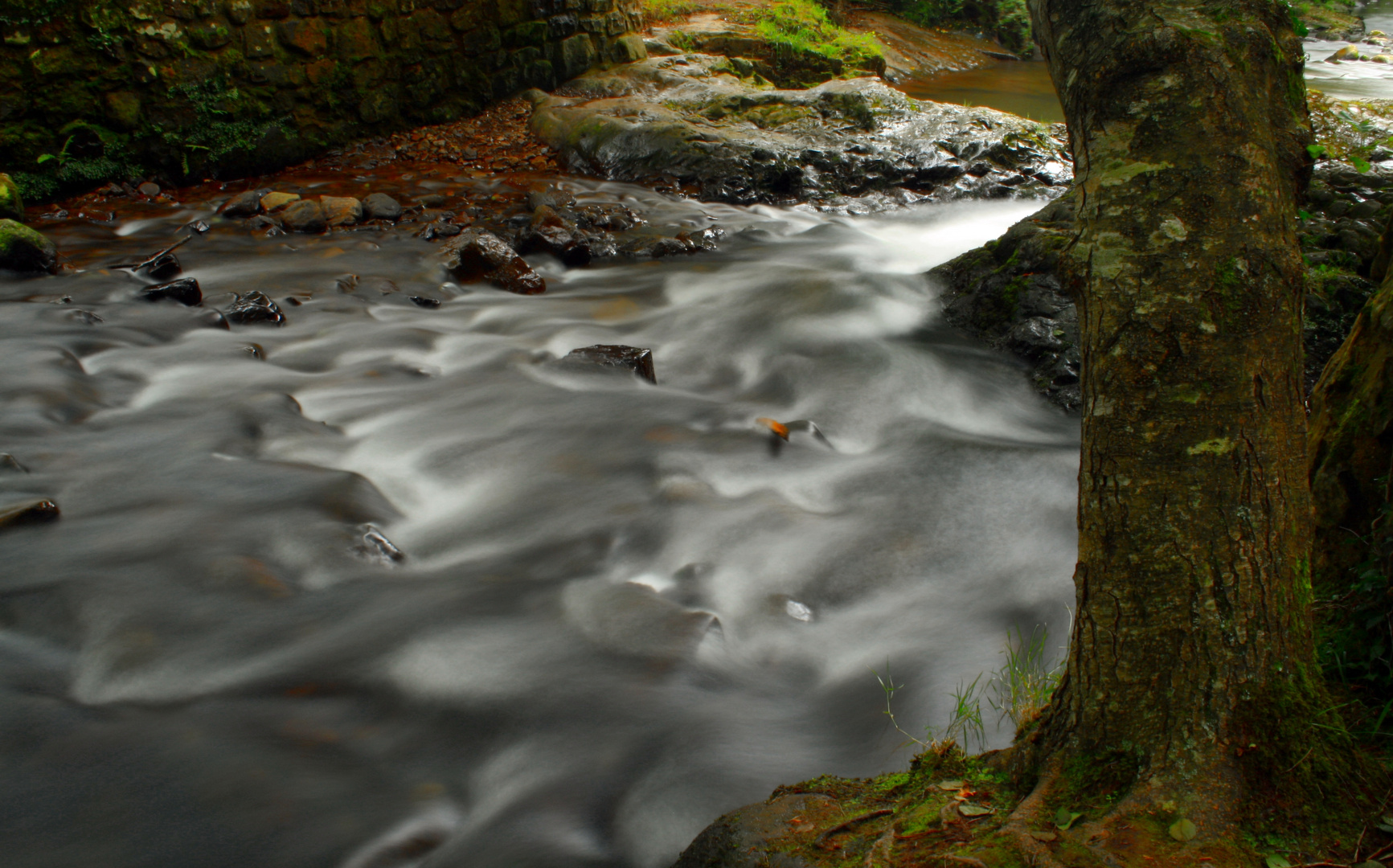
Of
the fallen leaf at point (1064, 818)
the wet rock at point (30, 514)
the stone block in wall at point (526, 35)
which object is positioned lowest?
the wet rock at point (30, 514)

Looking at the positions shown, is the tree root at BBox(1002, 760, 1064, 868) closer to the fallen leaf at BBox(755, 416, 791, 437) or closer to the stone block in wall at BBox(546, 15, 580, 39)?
the fallen leaf at BBox(755, 416, 791, 437)

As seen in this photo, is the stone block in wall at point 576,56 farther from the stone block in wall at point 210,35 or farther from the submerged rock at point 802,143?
the stone block in wall at point 210,35

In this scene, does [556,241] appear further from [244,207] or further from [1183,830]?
[1183,830]

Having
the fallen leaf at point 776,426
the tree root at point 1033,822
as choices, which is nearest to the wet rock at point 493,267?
the fallen leaf at point 776,426

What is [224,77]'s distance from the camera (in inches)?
337

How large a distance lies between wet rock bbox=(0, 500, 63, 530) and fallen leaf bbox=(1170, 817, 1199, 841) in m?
4.19

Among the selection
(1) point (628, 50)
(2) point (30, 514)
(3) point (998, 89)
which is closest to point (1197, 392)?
(2) point (30, 514)

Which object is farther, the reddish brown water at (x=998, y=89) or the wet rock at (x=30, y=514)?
the reddish brown water at (x=998, y=89)

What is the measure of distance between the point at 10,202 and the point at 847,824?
839cm

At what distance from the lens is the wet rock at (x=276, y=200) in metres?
8.08

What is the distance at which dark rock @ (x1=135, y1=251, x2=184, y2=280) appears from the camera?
6.66m

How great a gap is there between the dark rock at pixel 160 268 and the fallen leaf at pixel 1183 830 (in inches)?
289

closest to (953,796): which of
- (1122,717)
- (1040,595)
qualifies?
(1122,717)

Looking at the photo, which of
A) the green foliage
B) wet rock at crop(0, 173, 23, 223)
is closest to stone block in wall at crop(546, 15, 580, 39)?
the green foliage
